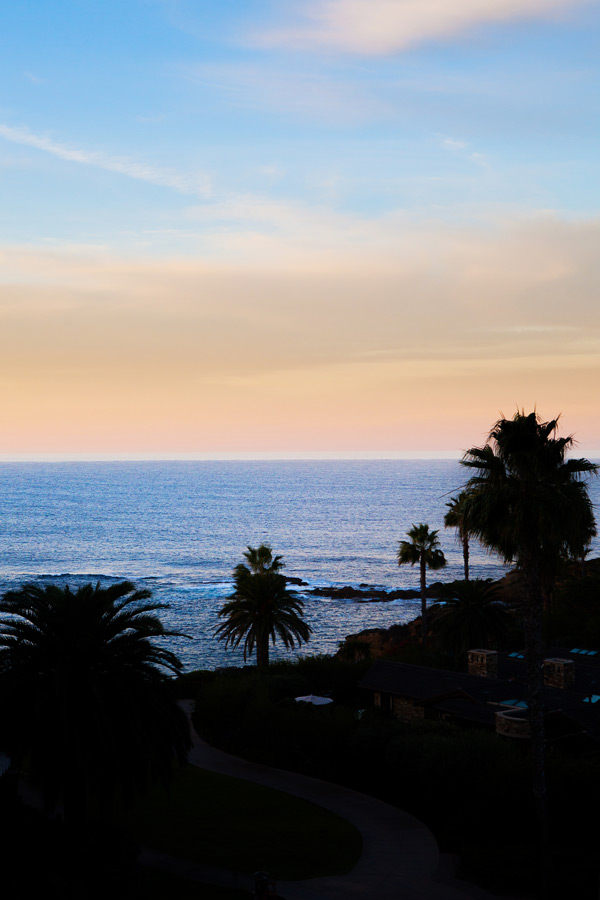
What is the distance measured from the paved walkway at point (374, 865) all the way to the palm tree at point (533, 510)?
370cm

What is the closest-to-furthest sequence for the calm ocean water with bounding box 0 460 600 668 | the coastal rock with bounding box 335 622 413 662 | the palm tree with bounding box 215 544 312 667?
the palm tree with bounding box 215 544 312 667
the coastal rock with bounding box 335 622 413 662
the calm ocean water with bounding box 0 460 600 668

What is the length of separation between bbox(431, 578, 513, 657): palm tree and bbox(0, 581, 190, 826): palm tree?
27242 mm

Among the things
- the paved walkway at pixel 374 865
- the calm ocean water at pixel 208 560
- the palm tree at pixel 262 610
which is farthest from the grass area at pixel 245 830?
the calm ocean water at pixel 208 560

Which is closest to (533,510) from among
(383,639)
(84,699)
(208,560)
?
(84,699)

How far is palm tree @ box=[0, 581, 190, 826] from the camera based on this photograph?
20812 mm

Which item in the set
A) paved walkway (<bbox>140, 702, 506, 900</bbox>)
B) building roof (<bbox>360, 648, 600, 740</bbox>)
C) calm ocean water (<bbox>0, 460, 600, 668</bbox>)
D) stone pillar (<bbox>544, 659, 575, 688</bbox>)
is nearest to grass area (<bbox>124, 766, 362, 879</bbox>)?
paved walkway (<bbox>140, 702, 506, 900</bbox>)

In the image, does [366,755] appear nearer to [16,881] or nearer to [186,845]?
[186,845]

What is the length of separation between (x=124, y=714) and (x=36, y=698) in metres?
2.33

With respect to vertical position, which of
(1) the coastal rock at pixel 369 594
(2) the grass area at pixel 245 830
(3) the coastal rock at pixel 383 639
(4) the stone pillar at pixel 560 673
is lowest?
(1) the coastal rock at pixel 369 594

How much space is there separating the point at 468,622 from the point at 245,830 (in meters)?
24.5

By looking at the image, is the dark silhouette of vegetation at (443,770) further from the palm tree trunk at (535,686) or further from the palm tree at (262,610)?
the palm tree at (262,610)

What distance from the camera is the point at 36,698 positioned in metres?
20.9

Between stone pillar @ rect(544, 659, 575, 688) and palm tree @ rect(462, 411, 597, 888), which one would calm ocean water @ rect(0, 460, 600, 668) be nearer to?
stone pillar @ rect(544, 659, 575, 688)

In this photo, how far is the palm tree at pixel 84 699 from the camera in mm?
20812
